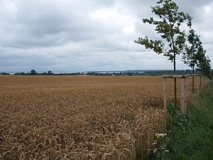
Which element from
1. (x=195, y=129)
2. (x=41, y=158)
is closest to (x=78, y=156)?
(x=41, y=158)

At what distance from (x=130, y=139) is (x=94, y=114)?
378cm

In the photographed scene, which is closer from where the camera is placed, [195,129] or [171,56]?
[195,129]

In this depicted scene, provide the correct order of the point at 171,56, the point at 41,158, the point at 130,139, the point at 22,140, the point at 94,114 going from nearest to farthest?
the point at 41,158, the point at 130,139, the point at 22,140, the point at 94,114, the point at 171,56

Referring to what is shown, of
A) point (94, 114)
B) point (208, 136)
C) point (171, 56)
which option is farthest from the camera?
point (171, 56)

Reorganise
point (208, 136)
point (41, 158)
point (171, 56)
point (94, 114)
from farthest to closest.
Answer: point (171, 56) < point (94, 114) < point (208, 136) < point (41, 158)

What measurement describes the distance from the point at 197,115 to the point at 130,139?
5.60 m

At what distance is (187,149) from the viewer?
6.75 m

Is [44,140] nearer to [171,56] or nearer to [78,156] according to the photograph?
[78,156]

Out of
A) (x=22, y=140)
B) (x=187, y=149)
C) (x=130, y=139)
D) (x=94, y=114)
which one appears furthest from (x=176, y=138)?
(x=22, y=140)

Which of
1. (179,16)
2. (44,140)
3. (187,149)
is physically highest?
(179,16)

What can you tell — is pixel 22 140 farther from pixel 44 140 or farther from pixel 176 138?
pixel 176 138

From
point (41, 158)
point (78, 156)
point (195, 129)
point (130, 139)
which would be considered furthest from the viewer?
point (195, 129)

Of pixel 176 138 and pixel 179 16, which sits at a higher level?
pixel 179 16

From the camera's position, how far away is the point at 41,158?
5141 millimetres
